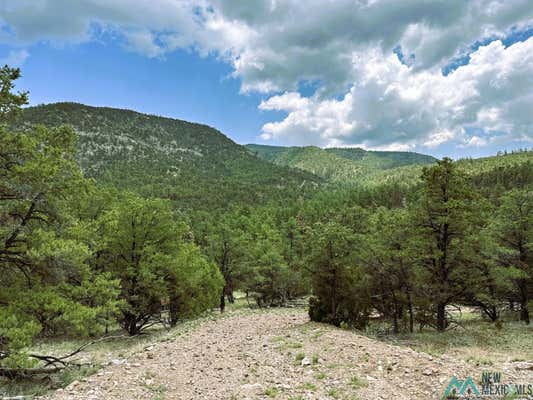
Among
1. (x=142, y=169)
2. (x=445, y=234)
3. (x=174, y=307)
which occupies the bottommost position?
(x=174, y=307)

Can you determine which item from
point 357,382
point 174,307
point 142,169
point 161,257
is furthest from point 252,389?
point 142,169

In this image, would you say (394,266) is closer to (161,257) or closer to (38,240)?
(161,257)

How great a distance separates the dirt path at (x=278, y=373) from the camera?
9.15 metres

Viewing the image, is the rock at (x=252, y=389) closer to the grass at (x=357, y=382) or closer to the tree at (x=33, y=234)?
the grass at (x=357, y=382)

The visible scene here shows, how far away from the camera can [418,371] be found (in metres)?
10.1

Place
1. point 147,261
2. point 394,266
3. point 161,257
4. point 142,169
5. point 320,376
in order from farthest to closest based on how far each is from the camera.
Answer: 1. point 142,169
2. point 147,261
3. point 161,257
4. point 394,266
5. point 320,376

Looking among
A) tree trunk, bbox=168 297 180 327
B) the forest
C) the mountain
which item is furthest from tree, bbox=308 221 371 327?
the mountain

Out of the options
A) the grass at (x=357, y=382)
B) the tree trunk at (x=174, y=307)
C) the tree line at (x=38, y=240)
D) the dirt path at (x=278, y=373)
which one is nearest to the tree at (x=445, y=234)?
the dirt path at (x=278, y=373)

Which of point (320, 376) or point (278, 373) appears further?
point (278, 373)

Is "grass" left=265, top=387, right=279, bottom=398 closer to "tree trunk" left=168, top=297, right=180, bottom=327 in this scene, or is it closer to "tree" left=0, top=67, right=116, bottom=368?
"tree" left=0, top=67, right=116, bottom=368

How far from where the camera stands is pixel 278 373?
1103 centimetres

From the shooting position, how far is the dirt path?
9.15 meters

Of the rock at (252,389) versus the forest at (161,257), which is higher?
the forest at (161,257)

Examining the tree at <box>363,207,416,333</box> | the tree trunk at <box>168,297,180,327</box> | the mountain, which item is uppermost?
the mountain
